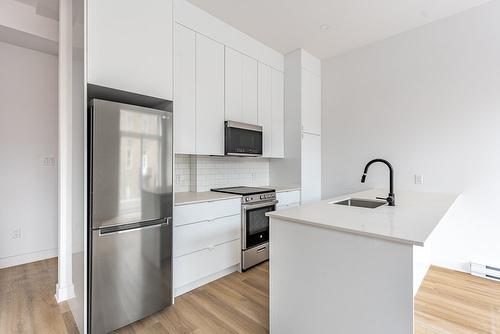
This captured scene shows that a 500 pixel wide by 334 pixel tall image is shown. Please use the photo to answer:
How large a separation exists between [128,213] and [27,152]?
94.0 inches

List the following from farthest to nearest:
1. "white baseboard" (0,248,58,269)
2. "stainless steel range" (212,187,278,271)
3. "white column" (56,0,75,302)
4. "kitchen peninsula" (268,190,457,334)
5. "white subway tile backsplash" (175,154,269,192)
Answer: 1. "white subway tile backsplash" (175,154,269,192)
2. "white baseboard" (0,248,58,269)
3. "stainless steel range" (212,187,278,271)
4. "white column" (56,0,75,302)
5. "kitchen peninsula" (268,190,457,334)

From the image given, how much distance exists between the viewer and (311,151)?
3.82 meters

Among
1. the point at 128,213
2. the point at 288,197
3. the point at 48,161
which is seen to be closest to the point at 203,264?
the point at 128,213

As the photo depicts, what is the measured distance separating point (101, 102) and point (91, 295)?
4.23ft

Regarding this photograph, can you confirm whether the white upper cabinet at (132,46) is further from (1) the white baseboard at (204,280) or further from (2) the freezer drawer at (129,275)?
(1) the white baseboard at (204,280)

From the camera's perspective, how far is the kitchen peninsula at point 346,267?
3.77ft

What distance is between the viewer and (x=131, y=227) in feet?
5.93

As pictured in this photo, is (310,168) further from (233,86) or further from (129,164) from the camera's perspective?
(129,164)

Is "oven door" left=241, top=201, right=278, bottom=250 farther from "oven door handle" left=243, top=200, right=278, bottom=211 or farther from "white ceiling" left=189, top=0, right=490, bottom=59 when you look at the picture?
"white ceiling" left=189, top=0, right=490, bottom=59

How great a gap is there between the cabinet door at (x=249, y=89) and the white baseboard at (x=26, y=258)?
3.08m

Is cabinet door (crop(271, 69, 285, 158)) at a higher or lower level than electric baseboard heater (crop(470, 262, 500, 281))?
higher

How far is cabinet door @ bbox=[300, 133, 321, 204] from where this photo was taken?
3.64 metres

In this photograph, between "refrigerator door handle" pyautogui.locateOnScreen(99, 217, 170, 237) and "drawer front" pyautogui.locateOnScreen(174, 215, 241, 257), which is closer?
"refrigerator door handle" pyautogui.locateOnScreen(99, 217, 170, 237)

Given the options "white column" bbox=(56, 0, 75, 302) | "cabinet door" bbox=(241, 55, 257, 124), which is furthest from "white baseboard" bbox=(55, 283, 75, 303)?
"cabinet door" bbox=(241, 55, 257, 124)
